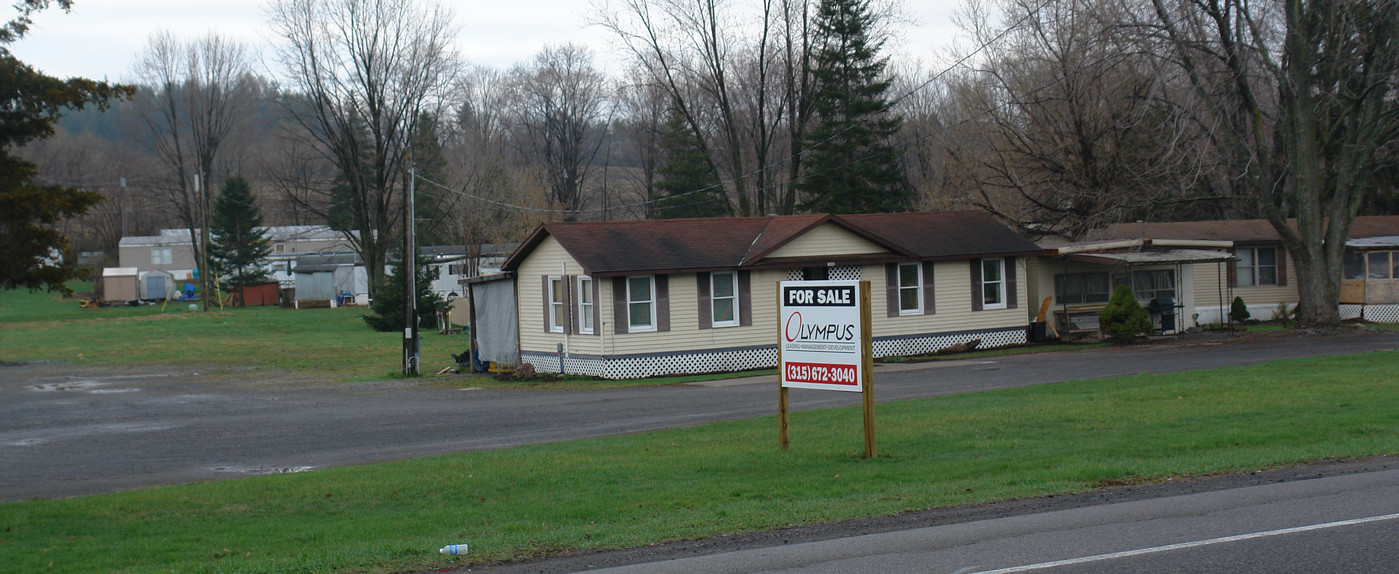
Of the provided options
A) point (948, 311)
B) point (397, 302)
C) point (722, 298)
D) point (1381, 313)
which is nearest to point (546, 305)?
point (722, 298)

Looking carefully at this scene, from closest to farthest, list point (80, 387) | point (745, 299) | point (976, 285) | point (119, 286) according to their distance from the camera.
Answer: point (80, 387) → point (745, 299) → point (976, 285) → point (119, 286)

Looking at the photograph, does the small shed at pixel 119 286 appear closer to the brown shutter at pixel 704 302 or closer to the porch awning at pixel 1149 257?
the brown shutter at pixel 704 302

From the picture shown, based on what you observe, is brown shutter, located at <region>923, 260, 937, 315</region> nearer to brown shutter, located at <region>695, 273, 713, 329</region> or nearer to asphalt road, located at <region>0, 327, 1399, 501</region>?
asphalt road, located at <region>0, 327, 1399, 501</region>

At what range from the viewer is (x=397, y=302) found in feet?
154

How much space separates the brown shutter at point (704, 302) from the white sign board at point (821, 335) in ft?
49.4

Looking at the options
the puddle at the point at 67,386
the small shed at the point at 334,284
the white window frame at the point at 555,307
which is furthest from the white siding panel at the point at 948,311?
the small shed at the point at 334,284

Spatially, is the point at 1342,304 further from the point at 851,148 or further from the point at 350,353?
the point at 350,353

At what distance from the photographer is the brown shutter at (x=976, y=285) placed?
3178 centimetres

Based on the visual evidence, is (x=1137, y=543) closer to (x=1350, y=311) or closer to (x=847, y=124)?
(x=1350, y=311)

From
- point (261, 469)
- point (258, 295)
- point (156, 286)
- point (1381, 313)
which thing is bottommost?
point (261, 469)

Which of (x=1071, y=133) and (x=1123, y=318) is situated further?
(x=1071, y=133)

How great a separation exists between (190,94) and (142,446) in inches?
2412

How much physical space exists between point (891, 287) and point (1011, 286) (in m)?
4.81

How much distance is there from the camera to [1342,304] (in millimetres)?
35969
